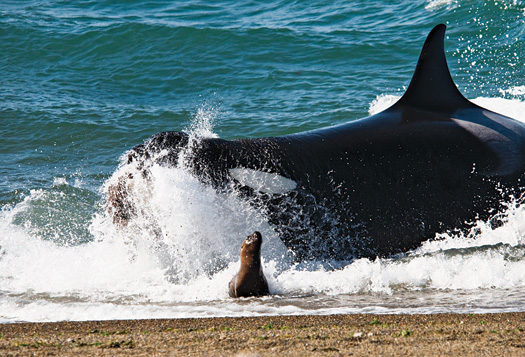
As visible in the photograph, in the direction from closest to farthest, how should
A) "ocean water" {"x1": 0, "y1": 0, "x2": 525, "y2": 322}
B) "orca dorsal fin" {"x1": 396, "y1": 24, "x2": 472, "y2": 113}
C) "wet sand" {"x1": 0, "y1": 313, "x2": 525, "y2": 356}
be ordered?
1. "wet sand" {"x1": 0, "y1": 313, "x2": 525, "y2": 356}
2. "ocean water" {"x1": 0, "y1": 0, "x2": 525, "y2": 322}
3. "orca dorsal fin" {"x1": 396, "y1": 24, "x2": 472, "y2": 113}

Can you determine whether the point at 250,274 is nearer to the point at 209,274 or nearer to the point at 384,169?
the point at 209,274

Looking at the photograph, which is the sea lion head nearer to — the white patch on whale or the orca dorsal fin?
the white patch on whale

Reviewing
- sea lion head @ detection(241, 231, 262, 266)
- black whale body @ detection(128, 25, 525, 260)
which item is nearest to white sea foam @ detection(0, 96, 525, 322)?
black whale body @ detection(128, 25, 525, 260)

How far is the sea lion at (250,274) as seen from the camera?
5609 millimetres

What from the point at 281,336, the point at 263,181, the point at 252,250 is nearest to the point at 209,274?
the point at 252,250

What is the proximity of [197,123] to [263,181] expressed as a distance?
6224mm

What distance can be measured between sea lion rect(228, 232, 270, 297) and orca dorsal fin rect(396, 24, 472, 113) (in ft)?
9.70

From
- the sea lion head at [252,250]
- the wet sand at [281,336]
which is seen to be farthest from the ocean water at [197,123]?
the wet sand at [281,336]

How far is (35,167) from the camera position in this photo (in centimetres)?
1100

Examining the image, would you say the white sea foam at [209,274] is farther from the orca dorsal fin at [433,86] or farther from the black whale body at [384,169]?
the orca dorsal fin at [433,86]

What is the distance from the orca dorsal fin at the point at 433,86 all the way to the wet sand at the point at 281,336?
323cm

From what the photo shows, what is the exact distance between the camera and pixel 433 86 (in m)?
7.62

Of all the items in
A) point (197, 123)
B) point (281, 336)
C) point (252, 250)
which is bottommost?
point (281, 336)

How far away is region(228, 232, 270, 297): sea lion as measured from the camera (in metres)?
5.61
